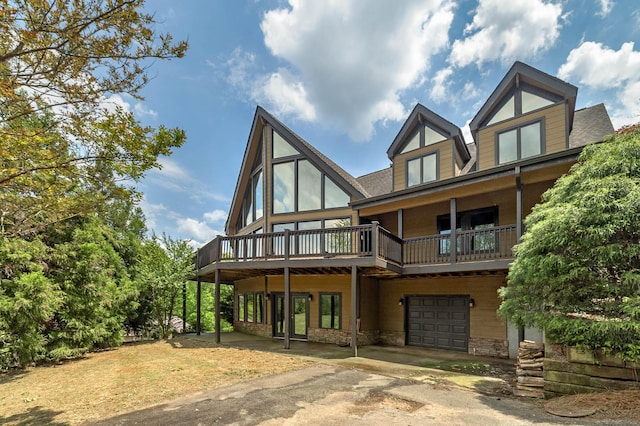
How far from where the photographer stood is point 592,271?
5.86 meters

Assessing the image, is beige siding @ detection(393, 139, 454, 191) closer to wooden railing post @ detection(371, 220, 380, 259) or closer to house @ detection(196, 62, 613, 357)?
house @ detection(196, 62, 613, 357)

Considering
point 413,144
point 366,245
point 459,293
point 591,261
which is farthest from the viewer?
point 413,144

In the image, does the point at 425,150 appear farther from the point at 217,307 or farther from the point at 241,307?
the point at 241,307

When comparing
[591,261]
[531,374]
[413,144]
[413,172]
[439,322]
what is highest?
[413,144]

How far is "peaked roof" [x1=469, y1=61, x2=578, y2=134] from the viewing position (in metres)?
10.1

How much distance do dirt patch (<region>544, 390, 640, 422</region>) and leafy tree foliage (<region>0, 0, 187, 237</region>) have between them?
7865 millimetres

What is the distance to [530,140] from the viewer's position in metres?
10.8

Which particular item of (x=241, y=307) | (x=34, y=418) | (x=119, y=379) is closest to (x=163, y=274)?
(x=241, y=307)

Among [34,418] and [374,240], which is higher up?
[374,240]

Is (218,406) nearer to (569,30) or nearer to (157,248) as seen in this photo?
(157,248)

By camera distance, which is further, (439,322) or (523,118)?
(439,322)

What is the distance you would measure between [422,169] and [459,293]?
4859 millimetres

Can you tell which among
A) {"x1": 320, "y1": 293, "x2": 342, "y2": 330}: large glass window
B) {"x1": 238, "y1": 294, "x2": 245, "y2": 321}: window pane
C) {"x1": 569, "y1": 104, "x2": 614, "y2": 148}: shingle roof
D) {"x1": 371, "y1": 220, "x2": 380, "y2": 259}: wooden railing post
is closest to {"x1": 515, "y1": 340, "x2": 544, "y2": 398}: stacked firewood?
{"x1": 371, "y1": 220, "x2": 380, "y2": 259}: wooden railing post

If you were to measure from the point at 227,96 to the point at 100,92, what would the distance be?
15.7 m
